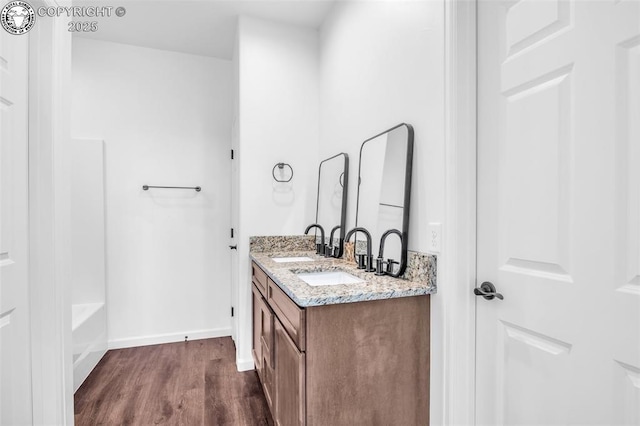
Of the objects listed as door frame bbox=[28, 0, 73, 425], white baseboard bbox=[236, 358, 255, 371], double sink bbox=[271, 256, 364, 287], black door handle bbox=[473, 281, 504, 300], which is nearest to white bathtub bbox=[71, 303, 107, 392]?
door frame bbox=[28, 0, 73, 425]

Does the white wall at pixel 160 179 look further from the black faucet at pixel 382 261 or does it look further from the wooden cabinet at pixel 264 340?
the black faucet at pixel 382 261

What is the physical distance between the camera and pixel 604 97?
0.88 metres

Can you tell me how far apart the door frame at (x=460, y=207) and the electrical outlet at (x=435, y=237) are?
49mm

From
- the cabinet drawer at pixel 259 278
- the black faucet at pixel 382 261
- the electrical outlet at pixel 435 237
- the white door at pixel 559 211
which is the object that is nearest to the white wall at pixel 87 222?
the cabinet drawer at pixel 259 278

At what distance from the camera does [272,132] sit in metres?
2.64

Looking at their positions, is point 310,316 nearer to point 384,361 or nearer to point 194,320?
point 384,361

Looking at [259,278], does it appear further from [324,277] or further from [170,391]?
[170,391]

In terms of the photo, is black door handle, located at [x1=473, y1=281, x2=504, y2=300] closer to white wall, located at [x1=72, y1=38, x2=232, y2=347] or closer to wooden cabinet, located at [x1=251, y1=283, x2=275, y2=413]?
wooden cabinet, located at [x1=251, y1=283, x2=275, y2=413]

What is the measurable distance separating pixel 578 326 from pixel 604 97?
643 mm

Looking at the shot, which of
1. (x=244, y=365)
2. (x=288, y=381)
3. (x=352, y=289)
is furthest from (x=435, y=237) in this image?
(x=244, y=365)

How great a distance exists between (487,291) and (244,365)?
6.56ft

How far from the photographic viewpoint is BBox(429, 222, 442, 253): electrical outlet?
4.31 feet

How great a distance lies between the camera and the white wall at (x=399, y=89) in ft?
4.42

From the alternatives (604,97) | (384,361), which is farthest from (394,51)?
(384,361)
